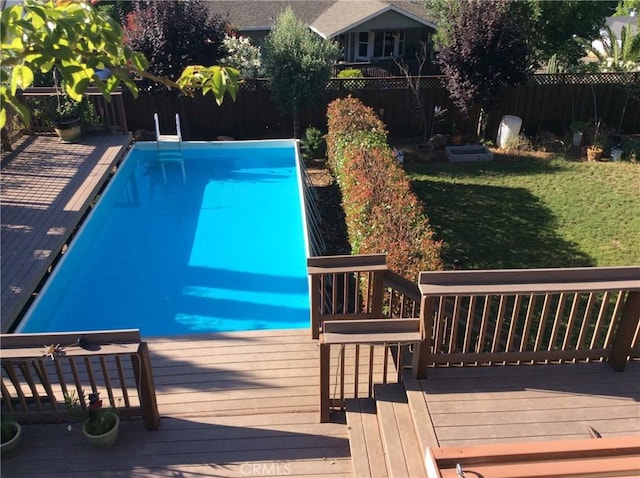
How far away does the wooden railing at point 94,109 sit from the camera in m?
11.6

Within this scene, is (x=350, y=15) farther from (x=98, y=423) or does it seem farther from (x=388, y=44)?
(x=98, y=423)

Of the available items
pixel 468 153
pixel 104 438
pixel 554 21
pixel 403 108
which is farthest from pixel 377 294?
pixel 554 21

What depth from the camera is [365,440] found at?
3906 millimetres

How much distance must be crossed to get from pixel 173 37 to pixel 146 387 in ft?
32.8

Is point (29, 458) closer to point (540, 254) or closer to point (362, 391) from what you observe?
point (362, 391)

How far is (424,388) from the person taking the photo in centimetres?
419

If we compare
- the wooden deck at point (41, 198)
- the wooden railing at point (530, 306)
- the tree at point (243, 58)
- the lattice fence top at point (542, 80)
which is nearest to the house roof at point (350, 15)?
the tree at point (243, 58)

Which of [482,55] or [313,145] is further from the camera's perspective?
[313,145]

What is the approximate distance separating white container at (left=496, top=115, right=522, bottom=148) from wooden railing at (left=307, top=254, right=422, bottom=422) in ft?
26.8

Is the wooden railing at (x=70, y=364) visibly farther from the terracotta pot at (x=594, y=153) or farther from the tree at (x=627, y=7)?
the tree at (x=627, y=7)

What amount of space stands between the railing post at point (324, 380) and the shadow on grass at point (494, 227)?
156 inches

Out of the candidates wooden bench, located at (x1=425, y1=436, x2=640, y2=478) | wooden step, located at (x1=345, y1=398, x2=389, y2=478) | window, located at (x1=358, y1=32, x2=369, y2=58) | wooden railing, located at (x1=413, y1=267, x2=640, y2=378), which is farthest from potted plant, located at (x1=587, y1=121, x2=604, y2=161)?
window, located at (x1=358, y1=32, x2=369, y2=58)

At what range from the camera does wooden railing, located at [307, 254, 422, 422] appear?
3.94 metres

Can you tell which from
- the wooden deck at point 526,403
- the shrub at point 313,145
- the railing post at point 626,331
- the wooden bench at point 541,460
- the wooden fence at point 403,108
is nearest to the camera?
the wooden bench at point 541,460
